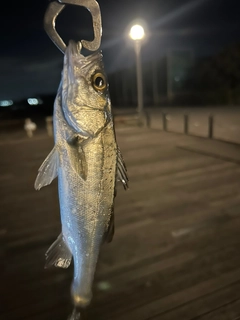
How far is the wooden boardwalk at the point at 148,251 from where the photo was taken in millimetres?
2479

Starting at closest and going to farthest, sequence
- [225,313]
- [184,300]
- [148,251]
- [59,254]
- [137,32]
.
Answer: [59,254] → [225,313] → [184,300] → [148,251] → [137,32]

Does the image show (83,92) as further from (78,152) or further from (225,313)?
(225,313)

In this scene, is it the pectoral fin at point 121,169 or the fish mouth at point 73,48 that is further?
the pectoral fin at point 121,169

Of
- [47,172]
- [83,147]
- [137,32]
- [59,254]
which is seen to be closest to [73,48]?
[83,147]

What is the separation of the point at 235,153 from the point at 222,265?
507cm

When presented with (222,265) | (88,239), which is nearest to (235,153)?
(222,265)

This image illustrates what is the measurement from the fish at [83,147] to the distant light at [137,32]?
913 cm

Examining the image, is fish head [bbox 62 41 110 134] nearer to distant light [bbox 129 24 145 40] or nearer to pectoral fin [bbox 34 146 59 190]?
pectoral fin [bbox 34 146 59 190]

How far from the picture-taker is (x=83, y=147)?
1289mm

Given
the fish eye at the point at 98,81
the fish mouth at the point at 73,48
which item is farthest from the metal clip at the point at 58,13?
the fish eye at the point at 98,81

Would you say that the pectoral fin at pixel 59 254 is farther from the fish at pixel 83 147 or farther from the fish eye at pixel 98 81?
the fish eye at pixel 98 81

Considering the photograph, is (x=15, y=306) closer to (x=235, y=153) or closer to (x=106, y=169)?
(x=106, y=169)

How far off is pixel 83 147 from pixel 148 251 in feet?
7.71

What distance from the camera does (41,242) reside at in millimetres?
3604
